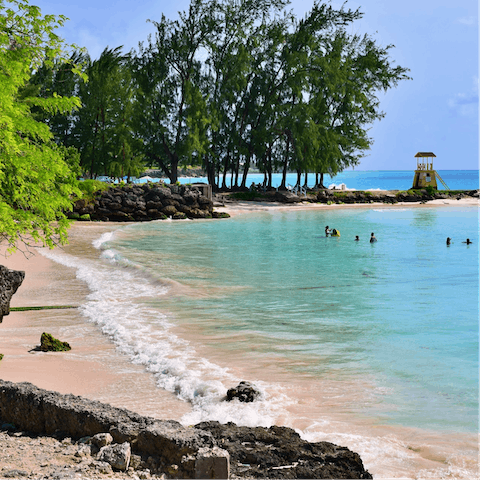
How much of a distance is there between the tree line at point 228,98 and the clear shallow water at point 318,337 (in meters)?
28.3

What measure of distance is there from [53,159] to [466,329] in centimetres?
959

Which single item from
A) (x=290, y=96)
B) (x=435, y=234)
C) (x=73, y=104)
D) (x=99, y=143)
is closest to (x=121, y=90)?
(x=99, y=143)

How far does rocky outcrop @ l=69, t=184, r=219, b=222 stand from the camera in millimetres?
42562

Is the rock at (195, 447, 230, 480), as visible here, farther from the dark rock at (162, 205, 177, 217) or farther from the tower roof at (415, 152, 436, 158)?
the tower roof at (415, 152, 436, 158)

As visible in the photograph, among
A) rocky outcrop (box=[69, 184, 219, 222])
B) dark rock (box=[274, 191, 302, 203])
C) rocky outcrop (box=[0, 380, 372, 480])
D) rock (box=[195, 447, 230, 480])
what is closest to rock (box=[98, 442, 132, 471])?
rocky outcrop (box=[0, 380, 372, 480])

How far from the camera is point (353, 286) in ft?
58.3

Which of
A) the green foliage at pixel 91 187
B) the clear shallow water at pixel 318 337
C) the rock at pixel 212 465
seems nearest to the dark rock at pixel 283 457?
the rock at pixel 212 465

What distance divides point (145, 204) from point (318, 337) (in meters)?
35.2

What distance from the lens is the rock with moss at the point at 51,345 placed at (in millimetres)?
9195

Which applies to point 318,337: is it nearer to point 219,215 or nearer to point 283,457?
point 283,457

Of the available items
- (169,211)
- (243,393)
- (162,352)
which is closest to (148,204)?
(169,211)

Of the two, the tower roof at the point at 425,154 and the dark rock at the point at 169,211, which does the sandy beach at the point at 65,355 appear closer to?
the dark rock at the point at 169,211

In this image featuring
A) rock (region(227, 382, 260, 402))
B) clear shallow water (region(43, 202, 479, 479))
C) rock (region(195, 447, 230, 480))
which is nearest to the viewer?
rock (region(195, 447, 230, 480))

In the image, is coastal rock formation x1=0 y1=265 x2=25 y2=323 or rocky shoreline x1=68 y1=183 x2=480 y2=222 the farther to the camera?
→ rocky shoreline x1=68 y1=183 x2=480 y2=222
